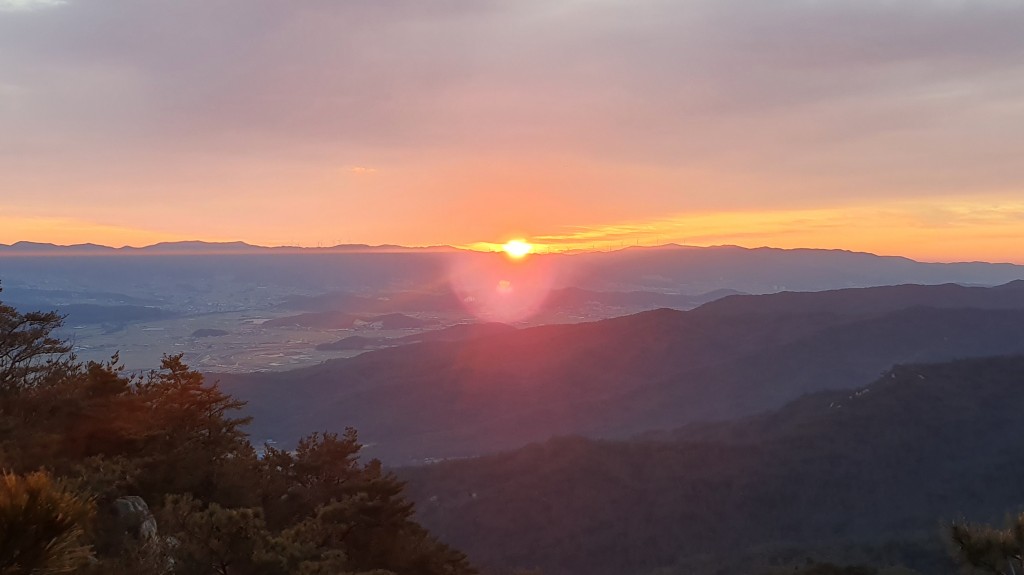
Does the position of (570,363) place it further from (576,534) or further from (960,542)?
(960,542)

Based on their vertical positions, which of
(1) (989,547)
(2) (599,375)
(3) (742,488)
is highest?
(1) (989,547)

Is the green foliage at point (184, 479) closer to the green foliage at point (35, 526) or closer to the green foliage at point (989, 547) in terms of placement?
the green foliage at point (35, 526)

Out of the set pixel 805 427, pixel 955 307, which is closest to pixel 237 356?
pixel 805 427

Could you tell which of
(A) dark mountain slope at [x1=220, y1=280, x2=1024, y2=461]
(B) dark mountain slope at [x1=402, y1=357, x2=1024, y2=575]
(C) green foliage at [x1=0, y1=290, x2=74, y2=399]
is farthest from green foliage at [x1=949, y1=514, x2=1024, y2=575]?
(A) dark mountain slope at [x1=220, y1=280, x2=1024, y2=461]

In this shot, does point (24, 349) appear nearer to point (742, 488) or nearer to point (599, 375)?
point (742, 488)

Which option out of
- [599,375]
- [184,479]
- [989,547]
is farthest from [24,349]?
[599,375]
